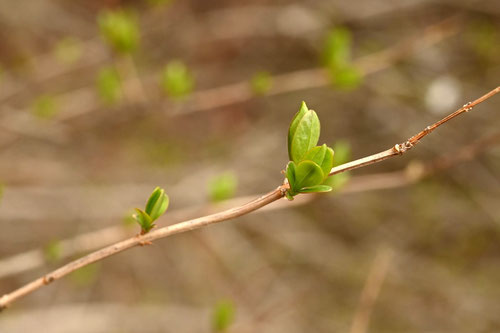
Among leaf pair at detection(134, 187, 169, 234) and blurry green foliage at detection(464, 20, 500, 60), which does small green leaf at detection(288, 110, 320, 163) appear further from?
blurry green foliage at detection(464, 20, 500, 60)

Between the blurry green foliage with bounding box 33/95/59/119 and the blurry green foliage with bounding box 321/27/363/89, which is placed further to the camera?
the blurry green foliage with bounding box 33/95/59/119

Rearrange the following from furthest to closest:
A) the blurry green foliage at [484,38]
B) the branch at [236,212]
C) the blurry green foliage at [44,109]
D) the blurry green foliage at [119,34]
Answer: the blurry green foliage at [484,38] < the blurry green foliage at [44,109] < the blurry green foliage at [119,34] < the branch at [236,212]

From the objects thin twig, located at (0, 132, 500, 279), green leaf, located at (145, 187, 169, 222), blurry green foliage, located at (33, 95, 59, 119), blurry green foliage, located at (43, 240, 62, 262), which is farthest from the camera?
blurry green foliage, located at (33, 95, 59, 119)

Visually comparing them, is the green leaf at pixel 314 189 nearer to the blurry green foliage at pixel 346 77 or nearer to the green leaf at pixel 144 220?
the green leaf at pixel 144 220

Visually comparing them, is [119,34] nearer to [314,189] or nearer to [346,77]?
[346,77]

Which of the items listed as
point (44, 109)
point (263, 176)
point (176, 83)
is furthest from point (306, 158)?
point (263, 176)

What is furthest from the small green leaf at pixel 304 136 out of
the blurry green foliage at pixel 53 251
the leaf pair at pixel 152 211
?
the blurry green foliage at pixel 53 251

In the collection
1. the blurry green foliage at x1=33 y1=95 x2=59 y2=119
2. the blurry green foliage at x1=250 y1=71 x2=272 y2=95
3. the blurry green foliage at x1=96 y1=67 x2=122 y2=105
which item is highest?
the blurry green foliage at x1=33 y1=95 x2=59 y2=119

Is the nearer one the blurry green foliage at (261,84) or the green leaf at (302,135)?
the green leaf at (302,135)

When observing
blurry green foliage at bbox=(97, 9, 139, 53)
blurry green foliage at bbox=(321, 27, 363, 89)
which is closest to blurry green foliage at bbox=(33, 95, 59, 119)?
blurry green foliage at bbox=(97, 9, 139, 53)
